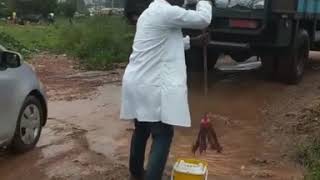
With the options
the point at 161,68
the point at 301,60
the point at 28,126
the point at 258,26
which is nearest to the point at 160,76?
the point at 161,68

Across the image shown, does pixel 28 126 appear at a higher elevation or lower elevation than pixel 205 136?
lower

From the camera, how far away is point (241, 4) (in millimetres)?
10055

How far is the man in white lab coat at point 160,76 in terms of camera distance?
513 cm

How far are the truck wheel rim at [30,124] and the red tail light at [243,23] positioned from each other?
3.86 m

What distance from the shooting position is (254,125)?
853cm

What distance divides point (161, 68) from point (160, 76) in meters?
0.07

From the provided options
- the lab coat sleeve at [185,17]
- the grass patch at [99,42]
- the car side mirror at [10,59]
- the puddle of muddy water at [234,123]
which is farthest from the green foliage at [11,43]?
the lab coat sleeve at [185,17]

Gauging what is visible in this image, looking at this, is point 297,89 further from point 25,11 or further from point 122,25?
point 25,11

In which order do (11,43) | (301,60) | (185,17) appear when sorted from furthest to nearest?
(11,43) < (301,60) < (185,17)

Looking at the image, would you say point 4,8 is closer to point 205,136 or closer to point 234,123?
point 234,123

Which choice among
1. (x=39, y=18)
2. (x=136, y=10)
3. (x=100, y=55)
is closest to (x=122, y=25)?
(x=100, y=55)

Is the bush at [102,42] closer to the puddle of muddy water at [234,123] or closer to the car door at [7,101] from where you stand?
the puddle of muddy water at [234,123]

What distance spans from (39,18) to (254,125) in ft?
129

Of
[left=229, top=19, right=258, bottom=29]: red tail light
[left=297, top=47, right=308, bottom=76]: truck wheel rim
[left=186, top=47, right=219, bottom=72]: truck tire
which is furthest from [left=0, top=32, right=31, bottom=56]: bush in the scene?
[left=229, top=19, right=258, bottom=29]: red tail light
